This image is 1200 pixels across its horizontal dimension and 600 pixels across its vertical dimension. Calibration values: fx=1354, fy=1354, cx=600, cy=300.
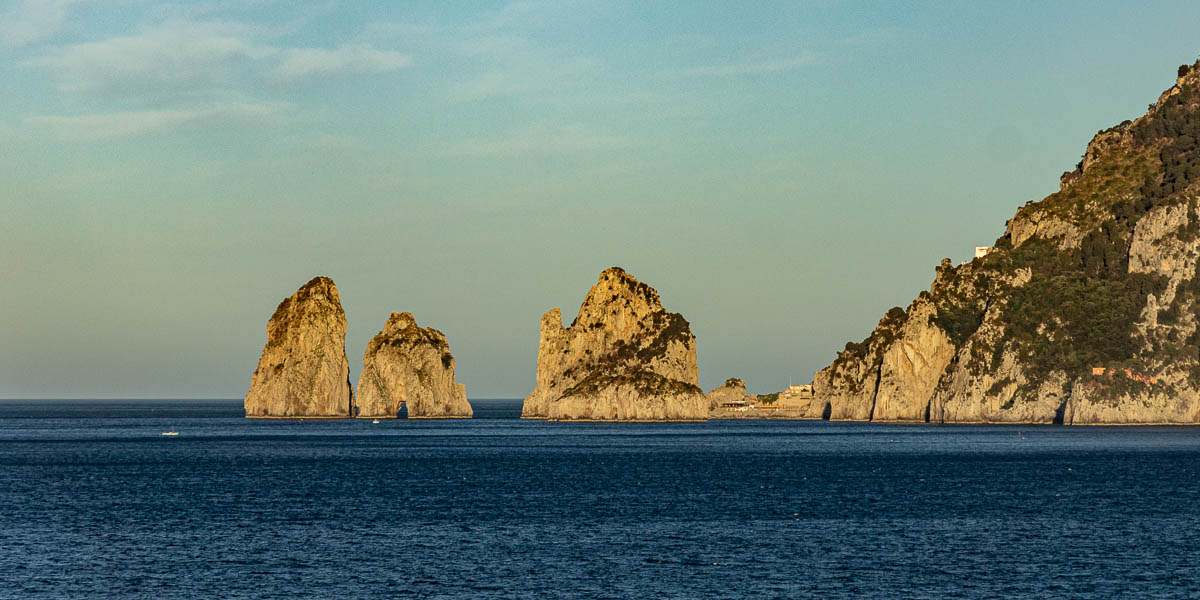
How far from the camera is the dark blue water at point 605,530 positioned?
200 feet

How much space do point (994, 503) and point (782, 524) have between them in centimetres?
2294

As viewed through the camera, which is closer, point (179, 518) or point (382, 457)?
point (179, 518)

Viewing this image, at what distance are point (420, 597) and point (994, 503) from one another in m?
56.0

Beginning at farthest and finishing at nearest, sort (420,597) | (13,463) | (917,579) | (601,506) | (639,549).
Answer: (13,463), (601,506), (639,549), (917,579), (420,597)

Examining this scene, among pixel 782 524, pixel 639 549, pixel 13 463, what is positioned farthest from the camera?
pixel 13 463

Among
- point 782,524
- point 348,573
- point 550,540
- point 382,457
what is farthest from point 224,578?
point 382,457

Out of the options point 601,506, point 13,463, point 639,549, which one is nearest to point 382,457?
point 13,463

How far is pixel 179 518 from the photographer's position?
89.2 meters

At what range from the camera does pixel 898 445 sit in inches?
7830

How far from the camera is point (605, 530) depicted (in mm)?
82500

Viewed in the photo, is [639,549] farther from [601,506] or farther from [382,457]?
[382,457]

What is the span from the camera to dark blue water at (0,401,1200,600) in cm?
6106

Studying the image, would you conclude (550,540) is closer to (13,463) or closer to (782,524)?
(782,524)

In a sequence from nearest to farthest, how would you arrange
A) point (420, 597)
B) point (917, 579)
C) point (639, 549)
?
point (420, 597) → point (917, 579) → point (639, 549)
